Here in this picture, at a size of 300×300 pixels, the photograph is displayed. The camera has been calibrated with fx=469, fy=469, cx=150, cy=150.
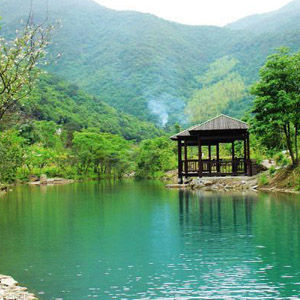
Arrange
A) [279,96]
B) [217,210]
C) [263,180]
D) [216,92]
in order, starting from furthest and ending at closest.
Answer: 1. [216,92]
2. [263,180]
3. [279,96]
4. [217,210]

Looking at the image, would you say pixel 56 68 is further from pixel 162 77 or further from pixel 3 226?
pixel 3 226

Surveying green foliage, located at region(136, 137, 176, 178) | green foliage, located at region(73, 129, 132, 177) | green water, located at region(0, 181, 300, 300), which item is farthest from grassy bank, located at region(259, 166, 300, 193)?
green foliage, located at region(73, 129, 132, 177)

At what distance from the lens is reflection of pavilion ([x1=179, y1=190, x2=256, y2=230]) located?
12.7m

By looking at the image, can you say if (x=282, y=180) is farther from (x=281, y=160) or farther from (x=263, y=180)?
(x=281, y=160)

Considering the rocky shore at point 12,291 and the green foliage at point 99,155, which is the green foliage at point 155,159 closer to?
the green foliage at point 99,155

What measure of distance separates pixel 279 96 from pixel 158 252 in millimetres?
13793

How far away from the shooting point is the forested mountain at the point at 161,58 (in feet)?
305

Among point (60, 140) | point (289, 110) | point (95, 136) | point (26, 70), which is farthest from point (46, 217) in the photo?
point (60, 140)

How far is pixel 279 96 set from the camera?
826 inches

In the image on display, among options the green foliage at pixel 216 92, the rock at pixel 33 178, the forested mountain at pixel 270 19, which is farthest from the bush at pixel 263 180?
the forested mountain at pixel 270 19

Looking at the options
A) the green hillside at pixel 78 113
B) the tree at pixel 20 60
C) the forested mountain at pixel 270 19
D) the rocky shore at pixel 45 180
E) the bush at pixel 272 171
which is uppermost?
the forested mountain at pixel 270 19

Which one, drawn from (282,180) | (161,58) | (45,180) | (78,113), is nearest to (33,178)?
(45,180)

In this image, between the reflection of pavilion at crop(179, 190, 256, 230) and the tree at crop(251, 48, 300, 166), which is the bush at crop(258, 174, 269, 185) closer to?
the tree at crop(251, 48, 300, 166)

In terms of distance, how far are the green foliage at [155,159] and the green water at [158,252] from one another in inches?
1166
